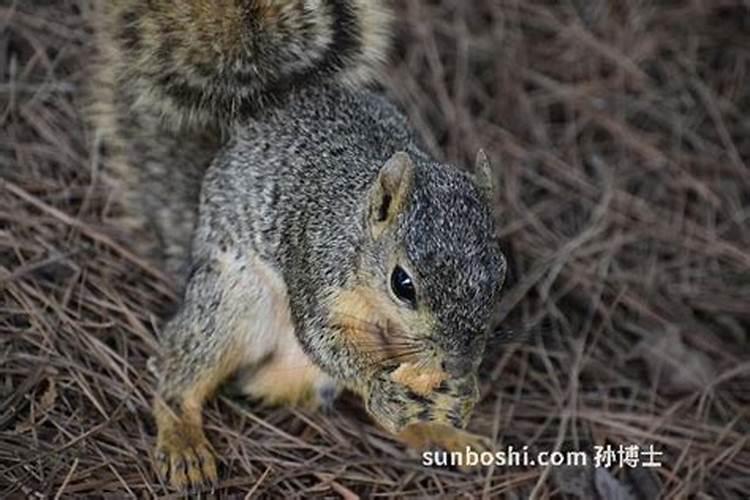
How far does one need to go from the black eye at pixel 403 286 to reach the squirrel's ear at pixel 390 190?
12 cm

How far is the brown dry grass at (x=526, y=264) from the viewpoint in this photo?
7.89 ft

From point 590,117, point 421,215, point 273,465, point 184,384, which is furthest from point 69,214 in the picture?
point 590,117

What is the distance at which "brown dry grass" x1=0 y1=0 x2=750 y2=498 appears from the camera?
7.89 feet

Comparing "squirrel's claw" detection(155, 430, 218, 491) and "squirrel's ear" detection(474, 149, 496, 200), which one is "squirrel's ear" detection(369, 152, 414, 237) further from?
"squirrel's claw" detection(155, 430, 218, 491)

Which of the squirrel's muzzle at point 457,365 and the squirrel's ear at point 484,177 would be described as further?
the squirrel's ear at point 484,177

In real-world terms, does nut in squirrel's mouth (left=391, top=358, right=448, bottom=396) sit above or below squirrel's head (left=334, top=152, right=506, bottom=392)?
below

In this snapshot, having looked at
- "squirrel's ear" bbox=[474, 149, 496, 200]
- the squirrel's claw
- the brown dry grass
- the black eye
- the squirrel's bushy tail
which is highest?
the squirrel's bushy tail

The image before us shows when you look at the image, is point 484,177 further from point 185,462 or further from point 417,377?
point 185,462

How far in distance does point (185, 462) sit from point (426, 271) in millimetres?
719

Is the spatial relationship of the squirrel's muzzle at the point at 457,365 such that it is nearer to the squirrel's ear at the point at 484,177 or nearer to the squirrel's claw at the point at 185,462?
the squirrel's ear at the point at 484,177

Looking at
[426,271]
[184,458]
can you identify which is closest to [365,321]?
[426,271]

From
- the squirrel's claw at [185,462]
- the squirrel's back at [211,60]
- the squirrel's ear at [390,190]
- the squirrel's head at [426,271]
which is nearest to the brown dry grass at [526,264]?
the squirrel's claw at [185,462]

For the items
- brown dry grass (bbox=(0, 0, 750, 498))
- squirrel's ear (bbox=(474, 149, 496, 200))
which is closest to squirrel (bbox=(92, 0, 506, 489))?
squirrel's ear (bbox=(474, 149, 496, 200))

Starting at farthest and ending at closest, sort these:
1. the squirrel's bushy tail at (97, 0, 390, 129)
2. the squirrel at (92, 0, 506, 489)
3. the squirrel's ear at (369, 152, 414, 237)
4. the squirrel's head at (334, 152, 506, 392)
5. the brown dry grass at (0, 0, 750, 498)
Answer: the brown dry grass at (0, 0, 750, 498), the squirrel's bushy tail at (97, 0, 390, 129), the squirrel at (92, 0, 506, 489), the squirrel's ear at (369, 152, 414, 237), the squirrel's head at (334, 152, 506, 392)
